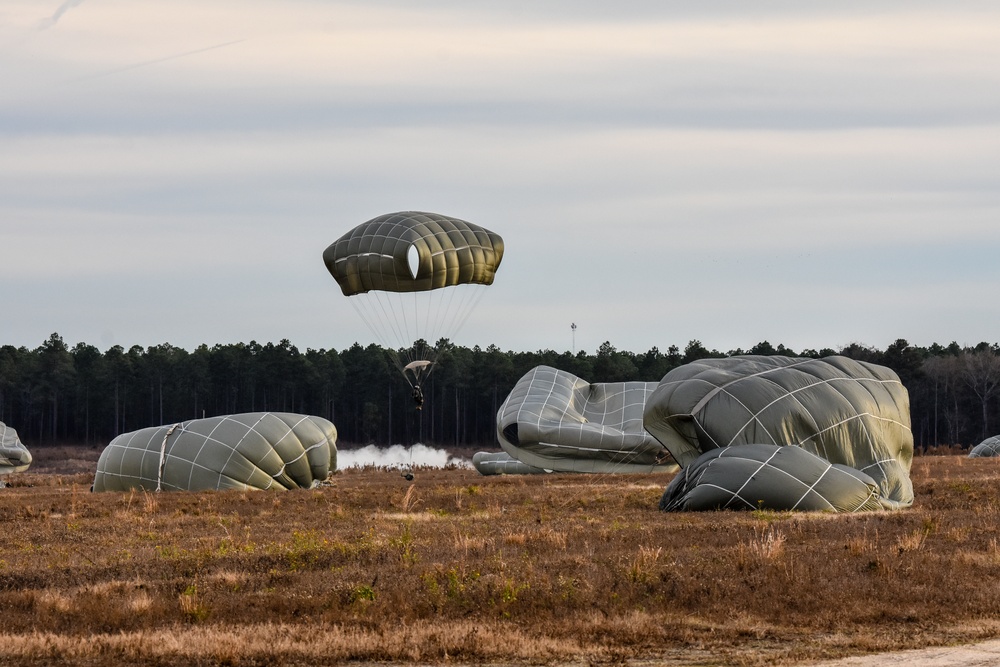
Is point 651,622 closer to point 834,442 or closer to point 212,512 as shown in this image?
point 834,442

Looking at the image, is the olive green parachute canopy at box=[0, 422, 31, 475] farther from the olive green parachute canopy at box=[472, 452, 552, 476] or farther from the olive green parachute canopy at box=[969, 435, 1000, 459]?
the olive green parachute canopy at box=[969, 435, 1000, 459]

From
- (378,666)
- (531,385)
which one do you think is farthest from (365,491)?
(378,666)

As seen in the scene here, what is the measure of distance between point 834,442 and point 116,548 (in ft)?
46.5

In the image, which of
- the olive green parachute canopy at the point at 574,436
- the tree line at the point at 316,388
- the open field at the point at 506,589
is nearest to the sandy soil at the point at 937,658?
the open field at the point at 506,589

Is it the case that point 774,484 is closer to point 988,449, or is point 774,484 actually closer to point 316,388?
point 988,449

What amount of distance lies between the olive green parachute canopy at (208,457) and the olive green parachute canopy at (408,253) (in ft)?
18.2

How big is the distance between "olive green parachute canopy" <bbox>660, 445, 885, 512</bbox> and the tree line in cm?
7539

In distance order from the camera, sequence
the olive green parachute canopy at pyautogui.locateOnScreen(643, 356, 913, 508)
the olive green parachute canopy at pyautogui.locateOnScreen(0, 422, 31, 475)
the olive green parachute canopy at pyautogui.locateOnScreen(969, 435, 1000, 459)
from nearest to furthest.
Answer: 1. the olive green parachute canopy at pyautogui.locateOnScreen(643, 356, 913, 508)
2. the olive green parachute canopy at pyautogui.locateOnScreen(969, 435, 1000, 459)
3. the olive green parachute canopy at pyautogui.locateOnScreen(0, 422, 31, 475)

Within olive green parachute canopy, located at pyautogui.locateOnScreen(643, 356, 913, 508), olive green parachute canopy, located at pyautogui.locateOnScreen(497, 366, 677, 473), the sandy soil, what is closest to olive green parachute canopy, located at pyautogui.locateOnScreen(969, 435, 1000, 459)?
olive green parachute canopy, located at pyautogui.locateOnScreen(497, 366, 677, 473)

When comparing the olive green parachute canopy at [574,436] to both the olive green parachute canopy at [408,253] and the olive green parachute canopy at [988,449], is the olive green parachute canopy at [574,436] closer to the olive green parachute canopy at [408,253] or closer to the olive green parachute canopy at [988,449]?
the olive green parachute canopy at [408,253]

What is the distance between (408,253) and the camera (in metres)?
36.2

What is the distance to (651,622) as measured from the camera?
1270cm

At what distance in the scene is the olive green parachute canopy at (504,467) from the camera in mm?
44862

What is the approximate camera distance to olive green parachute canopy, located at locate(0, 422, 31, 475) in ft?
197
